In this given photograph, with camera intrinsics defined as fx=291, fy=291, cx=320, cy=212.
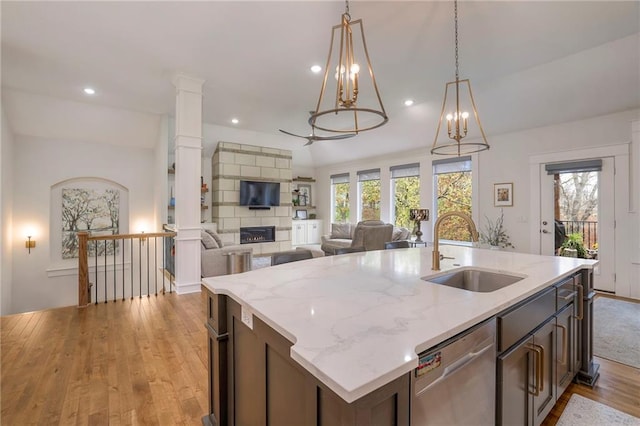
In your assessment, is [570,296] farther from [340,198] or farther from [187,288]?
[340,198]

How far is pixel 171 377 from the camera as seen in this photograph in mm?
2213

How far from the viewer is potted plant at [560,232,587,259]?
4691 mm

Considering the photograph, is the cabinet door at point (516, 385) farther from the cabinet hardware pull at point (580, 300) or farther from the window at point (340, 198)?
the window at point (340, 198)

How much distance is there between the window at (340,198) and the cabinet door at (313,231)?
565 millimetres

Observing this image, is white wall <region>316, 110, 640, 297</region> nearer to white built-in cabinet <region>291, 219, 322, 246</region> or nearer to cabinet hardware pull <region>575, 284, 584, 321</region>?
cabinet hardware pull <region>575, 284, 584, 321</region>

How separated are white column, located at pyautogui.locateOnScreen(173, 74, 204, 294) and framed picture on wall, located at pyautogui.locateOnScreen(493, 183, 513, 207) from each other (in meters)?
5.39

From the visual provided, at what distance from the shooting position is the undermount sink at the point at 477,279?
1858mm

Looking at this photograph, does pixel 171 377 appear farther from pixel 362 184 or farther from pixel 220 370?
pixel 362 184

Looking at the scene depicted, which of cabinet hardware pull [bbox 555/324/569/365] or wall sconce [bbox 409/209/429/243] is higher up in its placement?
wall sconce [bbox 409/209/429/243]

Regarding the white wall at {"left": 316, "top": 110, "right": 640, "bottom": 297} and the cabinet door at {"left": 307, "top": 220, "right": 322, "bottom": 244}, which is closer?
the white wall at {"left": 316, "top": 110, "right": 640, "bottom": 297}

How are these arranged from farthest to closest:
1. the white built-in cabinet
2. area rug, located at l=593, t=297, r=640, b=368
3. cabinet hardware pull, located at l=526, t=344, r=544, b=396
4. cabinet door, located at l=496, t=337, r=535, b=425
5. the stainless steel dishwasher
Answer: the white built-in cabinet, area rug, located at l=593, t=297, r=640, b=368, cabinet hardware pull, located at l=526, t=344, r=544, b=396, cabinet door, located at l=496, t=337, r=535, b=425, the stainless steel dishwasher

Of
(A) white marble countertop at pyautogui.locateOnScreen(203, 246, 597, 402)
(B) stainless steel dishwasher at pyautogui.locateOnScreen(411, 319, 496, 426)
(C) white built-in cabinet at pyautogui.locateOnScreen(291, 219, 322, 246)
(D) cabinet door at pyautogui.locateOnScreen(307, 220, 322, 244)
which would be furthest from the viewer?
(D) cabinet door at pyautogui.locateOnScreen(307, 220, 322, 244)

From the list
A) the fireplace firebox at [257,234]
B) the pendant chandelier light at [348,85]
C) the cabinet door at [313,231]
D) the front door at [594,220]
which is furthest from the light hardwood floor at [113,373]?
the cabinet door at [313,231]

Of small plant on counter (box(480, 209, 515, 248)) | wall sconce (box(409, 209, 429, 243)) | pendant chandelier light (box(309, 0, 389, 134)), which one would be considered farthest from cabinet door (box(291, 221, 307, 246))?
small plant on counter (box(480, 209, 515, 248))
